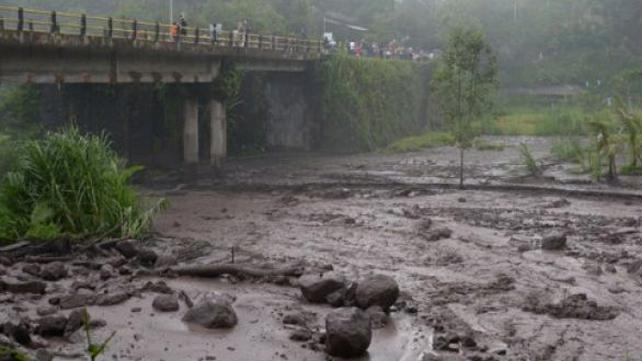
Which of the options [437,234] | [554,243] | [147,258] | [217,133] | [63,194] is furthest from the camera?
[217,133]

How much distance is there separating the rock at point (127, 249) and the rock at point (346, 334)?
7.55 m

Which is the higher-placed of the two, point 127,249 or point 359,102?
point 359,102

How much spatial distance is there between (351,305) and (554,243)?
9.30 meters

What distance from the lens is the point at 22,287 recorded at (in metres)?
15.9

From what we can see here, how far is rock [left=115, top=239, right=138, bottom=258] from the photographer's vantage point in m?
19.8

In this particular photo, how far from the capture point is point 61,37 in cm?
3334

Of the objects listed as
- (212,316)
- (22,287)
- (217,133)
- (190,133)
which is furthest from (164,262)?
(217,133)

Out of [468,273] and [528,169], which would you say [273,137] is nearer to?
[528,169]

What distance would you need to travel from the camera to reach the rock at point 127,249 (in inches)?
778

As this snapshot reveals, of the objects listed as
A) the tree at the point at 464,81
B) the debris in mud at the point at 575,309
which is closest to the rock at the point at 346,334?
the debris in mud at the point at 575,309

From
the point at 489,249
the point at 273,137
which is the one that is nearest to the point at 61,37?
the point at 489,249

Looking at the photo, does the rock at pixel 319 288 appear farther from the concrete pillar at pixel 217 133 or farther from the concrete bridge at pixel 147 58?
the concrete pillar at pixel 217 133

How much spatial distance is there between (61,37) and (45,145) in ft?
44.2

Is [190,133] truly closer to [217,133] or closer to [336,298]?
[217,133]
